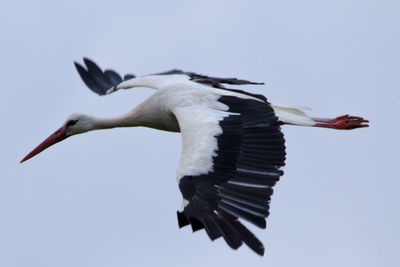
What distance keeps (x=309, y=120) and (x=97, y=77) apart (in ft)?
11.6

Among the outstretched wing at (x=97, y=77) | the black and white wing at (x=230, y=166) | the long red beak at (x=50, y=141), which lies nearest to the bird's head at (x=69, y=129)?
the long red beak at (x=50, y=141)

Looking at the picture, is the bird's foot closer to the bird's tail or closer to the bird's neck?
the bird's tail

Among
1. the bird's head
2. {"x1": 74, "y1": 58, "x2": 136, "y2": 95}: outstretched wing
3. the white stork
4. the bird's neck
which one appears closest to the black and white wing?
the white stork

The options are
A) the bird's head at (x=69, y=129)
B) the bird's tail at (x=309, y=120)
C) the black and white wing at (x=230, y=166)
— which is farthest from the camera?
the bird's head at (x=69, y=129)

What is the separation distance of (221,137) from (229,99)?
880 millimetres

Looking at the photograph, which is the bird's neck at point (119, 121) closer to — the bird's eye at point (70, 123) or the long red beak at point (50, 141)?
the bird's eye at point (70, 123)

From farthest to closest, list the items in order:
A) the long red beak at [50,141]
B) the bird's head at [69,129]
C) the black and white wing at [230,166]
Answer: the long red beak at [50,141] < the bird's head at [69,129] < the black and white wing at [230,166]

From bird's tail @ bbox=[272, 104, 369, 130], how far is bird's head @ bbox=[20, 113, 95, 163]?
228cm

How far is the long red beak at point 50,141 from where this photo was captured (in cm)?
1224

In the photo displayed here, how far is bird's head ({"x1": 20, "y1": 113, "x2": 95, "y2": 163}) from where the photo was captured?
474 inches

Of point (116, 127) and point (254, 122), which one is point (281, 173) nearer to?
point (254, 122)

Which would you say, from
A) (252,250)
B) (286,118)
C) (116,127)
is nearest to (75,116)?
(116,127)

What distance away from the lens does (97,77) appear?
535 inches

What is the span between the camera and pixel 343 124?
456 inches
